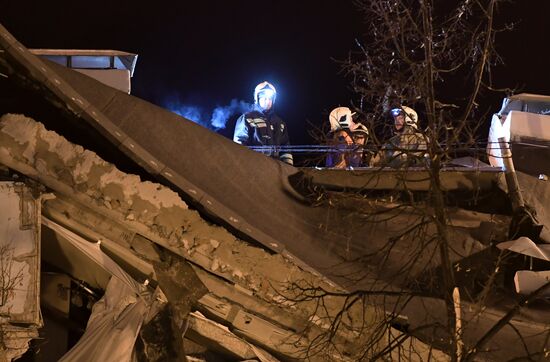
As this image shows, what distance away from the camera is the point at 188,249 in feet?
24.2

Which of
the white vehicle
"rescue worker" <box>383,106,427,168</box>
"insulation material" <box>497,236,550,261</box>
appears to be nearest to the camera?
"rescue worker" <box>383,106,427,168</box>

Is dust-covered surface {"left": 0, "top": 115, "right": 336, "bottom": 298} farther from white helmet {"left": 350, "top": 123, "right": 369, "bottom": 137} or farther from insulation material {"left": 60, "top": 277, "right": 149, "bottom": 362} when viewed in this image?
white helmet {"left": 350, "top": 123, "right": 369, "bottom": 137}

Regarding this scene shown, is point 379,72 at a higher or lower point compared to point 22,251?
higher

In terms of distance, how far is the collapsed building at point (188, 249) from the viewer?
7.15 metres

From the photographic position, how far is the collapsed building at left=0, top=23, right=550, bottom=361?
715cm

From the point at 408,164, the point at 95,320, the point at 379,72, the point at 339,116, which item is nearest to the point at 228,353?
the point at 95,320

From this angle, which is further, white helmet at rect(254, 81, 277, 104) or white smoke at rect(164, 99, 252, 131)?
white smoke at rect(164, 99, 252, 131)

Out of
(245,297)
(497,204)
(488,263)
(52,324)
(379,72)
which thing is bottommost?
(52,324)

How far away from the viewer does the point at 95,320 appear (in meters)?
7.29

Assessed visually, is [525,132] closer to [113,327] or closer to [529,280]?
[529,280]

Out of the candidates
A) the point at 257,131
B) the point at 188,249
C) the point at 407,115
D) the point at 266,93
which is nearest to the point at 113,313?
the point at 188,249

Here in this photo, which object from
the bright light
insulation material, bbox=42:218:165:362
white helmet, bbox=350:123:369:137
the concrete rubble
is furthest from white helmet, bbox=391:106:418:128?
the bright light

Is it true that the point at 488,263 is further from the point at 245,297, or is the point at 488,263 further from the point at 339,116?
the point at 339,116

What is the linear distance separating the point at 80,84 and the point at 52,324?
114 inches
